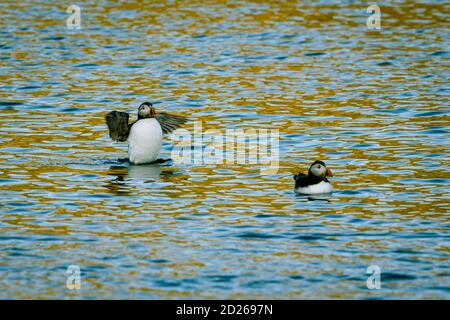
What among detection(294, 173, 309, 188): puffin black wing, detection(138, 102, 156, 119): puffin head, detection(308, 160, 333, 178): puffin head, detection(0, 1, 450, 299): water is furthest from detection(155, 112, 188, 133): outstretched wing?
detection(308, 160, 333, 178): puffin head

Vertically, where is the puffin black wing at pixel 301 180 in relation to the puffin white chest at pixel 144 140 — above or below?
below

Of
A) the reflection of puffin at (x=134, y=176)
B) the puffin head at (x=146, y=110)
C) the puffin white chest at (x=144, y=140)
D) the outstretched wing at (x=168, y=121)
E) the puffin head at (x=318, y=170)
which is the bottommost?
the reflection of puffin at (x=134, y=176)

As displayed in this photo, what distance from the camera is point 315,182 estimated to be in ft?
51.5

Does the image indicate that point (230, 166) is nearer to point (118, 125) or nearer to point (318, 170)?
point (118, 125)

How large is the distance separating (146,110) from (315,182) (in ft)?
13.7

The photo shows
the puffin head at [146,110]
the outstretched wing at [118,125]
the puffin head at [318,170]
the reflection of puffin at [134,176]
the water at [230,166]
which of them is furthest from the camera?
the puffin head at [146,110]

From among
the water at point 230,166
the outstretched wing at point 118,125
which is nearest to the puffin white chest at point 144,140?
the outstretched wing at point 118,125

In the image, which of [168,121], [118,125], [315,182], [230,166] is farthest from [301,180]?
[168,121]

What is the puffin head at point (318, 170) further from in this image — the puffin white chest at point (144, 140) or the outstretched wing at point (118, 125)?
the outstretched wing at point (118, 125)

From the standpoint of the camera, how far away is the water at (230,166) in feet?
40.6

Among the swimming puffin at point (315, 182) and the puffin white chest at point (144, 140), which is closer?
the swimming puffin at point (315, 182)

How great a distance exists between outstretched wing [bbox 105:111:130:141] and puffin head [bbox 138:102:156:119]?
0.85ft
